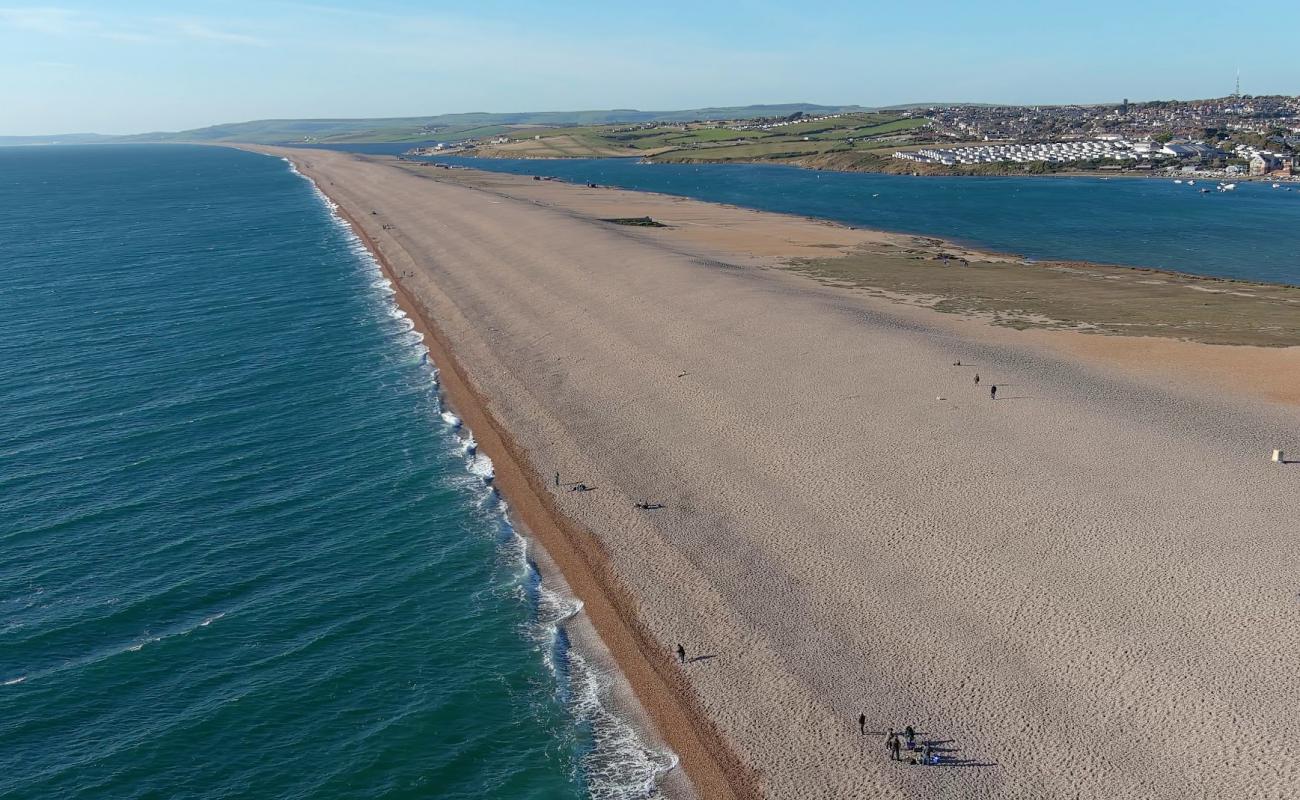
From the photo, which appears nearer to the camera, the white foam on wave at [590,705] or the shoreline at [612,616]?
the white foam on wave at [590,705]

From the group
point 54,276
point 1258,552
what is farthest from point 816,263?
point 54,276

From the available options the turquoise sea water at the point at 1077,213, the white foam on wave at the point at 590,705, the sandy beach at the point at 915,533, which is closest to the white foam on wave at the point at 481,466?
the sandy beach at the point at 915,533

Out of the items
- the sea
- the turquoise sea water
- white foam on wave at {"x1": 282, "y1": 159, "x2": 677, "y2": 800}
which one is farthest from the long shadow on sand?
the turquoise sea water

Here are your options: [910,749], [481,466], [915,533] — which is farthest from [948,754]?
[481,466]

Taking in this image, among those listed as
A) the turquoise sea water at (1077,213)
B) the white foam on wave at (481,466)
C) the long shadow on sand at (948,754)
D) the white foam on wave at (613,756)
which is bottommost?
the white foam on wave at (613,756)

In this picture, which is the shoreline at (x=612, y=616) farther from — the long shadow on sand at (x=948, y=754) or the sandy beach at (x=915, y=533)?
the long shadow on sand at (x=948, y=754)

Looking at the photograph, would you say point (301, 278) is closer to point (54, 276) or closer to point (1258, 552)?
point (54, 276)

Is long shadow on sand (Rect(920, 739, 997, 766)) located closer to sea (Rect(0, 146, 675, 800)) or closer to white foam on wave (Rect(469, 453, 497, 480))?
sea (Rect(0, 146, 675, 800))
